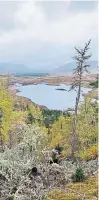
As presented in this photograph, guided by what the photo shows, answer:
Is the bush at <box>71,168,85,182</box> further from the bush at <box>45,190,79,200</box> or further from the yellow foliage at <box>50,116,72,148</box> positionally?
the yellow foliage at <box>50,116,72,148</box>

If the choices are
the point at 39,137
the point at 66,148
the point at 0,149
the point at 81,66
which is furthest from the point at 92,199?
the point at 66,148

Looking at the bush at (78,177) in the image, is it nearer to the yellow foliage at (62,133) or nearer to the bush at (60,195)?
the bush at (60,195)

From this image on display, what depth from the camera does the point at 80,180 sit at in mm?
16281

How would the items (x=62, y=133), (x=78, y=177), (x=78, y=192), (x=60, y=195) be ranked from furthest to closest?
1. (x=62, y=133)
2. (x=78, y=177)
3. (x=78, y=192)
4. (x=60, y=195)

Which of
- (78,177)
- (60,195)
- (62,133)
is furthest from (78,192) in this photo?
(62,133)

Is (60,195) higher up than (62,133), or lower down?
higher up

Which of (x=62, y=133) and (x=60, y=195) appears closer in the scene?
Result: (x=60, y=195)

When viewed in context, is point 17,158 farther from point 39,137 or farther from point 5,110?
point 5,110

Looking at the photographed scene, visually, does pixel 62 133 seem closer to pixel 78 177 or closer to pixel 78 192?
pixel 78 177

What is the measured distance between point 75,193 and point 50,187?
1280 mm

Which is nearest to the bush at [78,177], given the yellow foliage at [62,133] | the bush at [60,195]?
the bush at [60,195]

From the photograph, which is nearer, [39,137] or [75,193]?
[75,193]

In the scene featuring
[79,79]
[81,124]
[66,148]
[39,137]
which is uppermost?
[79,79]

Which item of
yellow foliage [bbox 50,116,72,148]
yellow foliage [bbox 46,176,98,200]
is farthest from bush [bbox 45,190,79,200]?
yellow foliage [bbox 50,116,72,148]
